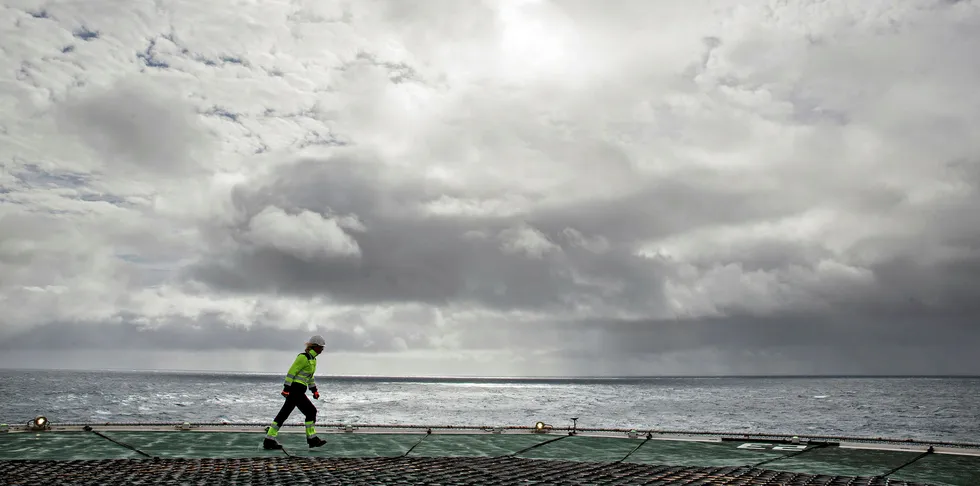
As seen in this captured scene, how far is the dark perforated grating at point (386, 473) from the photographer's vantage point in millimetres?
10578

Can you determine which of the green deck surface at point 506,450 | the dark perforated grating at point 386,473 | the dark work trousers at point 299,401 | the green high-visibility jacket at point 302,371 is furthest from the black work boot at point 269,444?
the dark perforated grating at point 386,473

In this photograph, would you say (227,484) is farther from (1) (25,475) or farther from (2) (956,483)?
(2) (956,483)

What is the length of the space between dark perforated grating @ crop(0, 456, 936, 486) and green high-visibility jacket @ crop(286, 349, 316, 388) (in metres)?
2.20

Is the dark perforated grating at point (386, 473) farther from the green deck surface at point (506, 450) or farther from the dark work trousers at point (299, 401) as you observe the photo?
the dark work trousers at point (299, 401)

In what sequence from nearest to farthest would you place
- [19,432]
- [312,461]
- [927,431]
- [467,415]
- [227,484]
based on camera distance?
[227,484], [312,461], [19,432], [927,431], [467,415]

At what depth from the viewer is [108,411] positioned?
97.4 meters

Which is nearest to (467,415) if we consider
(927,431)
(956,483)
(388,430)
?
(927,431)

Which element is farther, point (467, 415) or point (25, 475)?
point (467, 415)

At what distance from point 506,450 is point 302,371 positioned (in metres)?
4.73

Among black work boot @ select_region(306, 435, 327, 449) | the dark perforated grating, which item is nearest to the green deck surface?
black work boot @ select_region(306, 435, 327, 449)

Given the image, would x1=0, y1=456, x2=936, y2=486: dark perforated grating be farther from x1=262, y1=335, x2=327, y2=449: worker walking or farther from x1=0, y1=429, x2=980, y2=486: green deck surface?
x1=262, y1=335, x2=327, y2=449: worker walking

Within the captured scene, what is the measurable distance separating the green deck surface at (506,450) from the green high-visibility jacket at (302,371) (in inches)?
55.7

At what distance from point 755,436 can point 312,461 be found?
11.2 meters

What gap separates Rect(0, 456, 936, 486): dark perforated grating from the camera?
A: 10.6m
